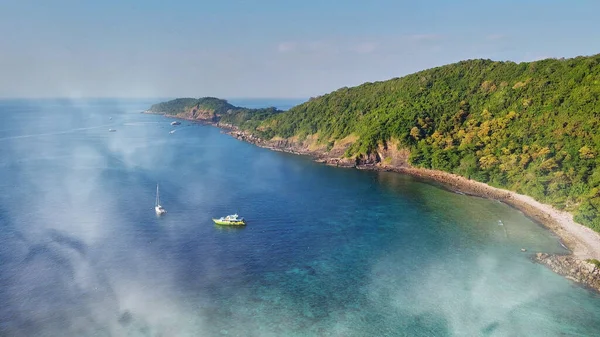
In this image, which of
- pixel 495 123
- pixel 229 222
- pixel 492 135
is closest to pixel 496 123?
pixel 495 123

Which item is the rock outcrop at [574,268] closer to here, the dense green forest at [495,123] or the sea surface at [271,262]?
the sea surface at [271,262]

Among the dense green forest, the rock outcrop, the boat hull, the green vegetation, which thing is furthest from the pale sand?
the boat hull

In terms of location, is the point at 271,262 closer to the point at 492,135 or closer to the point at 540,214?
the point at 540,214

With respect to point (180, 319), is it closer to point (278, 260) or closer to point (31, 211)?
point (278, 260)

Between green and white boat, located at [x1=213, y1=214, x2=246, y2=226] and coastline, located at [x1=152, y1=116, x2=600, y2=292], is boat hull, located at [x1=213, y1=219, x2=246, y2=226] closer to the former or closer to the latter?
green and white boat, located at [x1=213, y1=214, x2=246, y2=226]

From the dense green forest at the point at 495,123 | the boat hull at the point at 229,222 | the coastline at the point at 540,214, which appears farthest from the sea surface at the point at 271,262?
the dense green forest at the point at 495,123

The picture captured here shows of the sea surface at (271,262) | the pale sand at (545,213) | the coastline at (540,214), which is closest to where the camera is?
the sea surface at (271,262)
